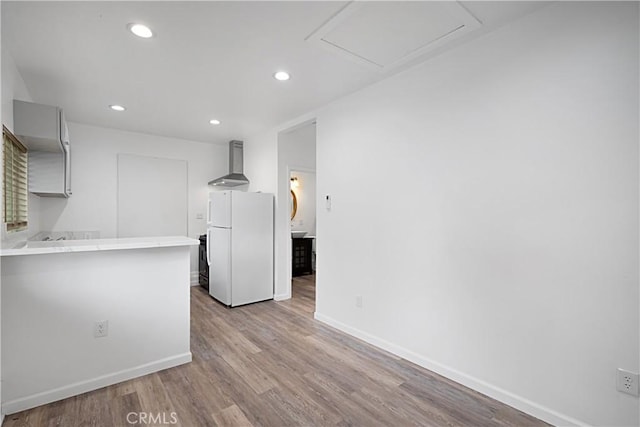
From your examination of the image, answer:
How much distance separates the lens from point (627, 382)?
161 cm

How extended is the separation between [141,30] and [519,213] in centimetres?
281

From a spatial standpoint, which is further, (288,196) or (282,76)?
(288,196)

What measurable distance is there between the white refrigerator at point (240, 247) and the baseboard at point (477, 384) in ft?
5.46

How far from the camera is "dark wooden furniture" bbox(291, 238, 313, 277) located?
20.2ft

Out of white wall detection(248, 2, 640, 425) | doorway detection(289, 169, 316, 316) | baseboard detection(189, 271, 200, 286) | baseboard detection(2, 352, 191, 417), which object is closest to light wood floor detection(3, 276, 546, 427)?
baseboard detection(2, 352, 191, 417)

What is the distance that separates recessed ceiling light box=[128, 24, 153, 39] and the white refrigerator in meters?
2.16

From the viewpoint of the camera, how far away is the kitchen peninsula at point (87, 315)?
6.34ft

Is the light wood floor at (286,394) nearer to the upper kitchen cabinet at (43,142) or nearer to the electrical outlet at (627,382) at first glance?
the electrical outlet at (627,382)

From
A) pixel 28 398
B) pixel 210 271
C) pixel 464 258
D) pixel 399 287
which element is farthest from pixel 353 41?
pixel 210 271

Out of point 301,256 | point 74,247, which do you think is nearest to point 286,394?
point 74,247

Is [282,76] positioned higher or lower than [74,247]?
higher

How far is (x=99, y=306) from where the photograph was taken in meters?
2.20

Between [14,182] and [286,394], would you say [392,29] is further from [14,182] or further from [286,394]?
[14,182]

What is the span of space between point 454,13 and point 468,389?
2535 millimetres
